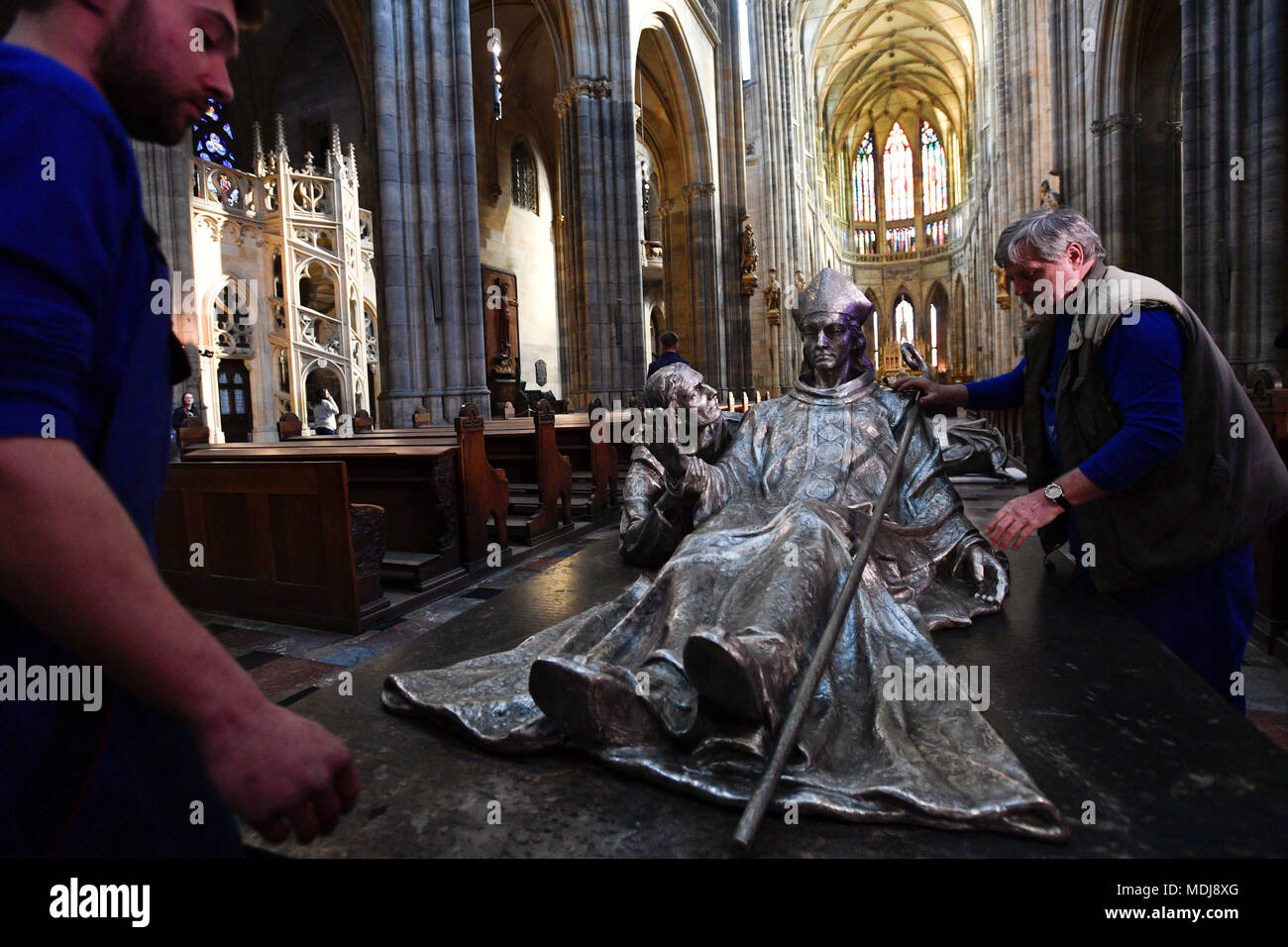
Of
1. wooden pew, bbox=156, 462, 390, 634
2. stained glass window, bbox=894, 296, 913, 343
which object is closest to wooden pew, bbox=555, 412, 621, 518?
wooden pew, bbox=156, 462, 390, 634

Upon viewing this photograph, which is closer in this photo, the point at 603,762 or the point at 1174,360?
the point at 603,762

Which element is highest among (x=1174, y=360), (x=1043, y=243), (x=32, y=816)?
(x=1043, y=243)

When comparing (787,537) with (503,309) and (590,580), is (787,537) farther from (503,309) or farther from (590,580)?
(503,309)

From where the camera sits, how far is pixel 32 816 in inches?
27.6

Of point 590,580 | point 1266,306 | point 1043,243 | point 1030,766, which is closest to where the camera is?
point 1030,766

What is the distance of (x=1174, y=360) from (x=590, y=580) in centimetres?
222

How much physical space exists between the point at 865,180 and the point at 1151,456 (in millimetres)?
49157

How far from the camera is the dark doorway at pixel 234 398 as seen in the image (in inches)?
533

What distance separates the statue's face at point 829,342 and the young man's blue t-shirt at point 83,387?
2441mm

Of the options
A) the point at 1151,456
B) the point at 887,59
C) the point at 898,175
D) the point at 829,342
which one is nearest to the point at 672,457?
the point at 829,342

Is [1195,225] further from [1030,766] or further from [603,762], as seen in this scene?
[603,762]

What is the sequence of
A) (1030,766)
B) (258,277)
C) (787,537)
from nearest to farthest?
(1030,766), (787,537), (258,277)

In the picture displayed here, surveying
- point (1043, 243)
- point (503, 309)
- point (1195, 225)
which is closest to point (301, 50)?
point (503, 309)

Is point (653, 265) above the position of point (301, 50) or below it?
below
